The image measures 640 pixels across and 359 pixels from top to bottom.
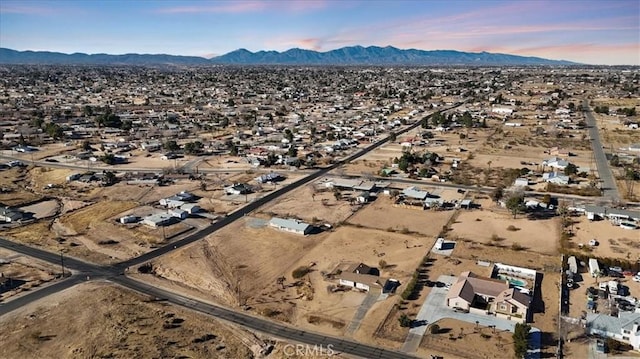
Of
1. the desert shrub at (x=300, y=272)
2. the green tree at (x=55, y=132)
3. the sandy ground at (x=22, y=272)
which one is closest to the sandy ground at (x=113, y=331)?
the sandy ground at (x=22, y=272)

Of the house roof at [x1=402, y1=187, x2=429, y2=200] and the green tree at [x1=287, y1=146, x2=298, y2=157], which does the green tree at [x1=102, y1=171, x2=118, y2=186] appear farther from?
the house roof at [x1=402, y1=187, x2=429, y2=200]

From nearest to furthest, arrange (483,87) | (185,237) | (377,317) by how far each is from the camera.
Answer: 1. (377,317)
2. (185,237)
3. (483,87)

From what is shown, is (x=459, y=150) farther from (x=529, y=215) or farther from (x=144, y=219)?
(x=144, y=219)

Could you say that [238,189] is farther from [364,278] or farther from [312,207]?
[364,278]

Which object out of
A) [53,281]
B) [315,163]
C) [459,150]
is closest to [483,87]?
[459,150]

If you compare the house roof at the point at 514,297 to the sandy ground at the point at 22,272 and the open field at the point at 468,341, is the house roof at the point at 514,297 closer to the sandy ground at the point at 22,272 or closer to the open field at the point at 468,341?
the open field at the point at 468,341

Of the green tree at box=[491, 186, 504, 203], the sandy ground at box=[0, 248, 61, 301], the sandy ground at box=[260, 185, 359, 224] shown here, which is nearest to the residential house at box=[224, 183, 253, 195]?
the sandy ground at box=[260, 185, 359, 224]
